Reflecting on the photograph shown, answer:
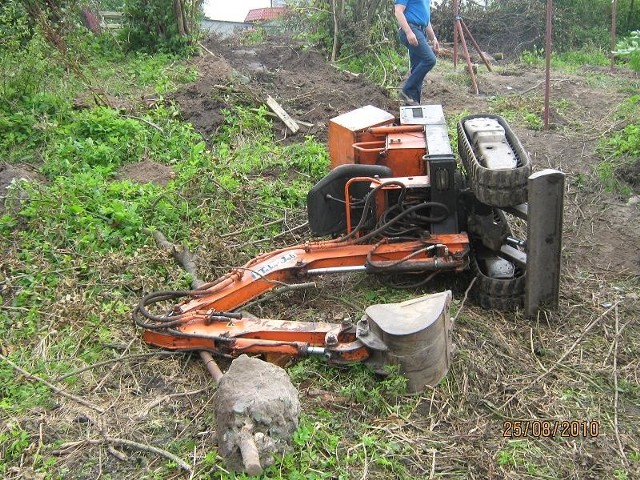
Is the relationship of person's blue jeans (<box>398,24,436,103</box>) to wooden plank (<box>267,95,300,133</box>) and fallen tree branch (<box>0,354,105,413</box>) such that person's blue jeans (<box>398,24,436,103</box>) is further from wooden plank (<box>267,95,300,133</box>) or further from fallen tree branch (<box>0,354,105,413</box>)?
fallen tree branch (<box>0,354,105,413</box>)

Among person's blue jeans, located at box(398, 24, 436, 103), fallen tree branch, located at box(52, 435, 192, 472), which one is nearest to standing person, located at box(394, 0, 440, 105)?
person's blue jeans, located at box(398, 24, 436, 103)

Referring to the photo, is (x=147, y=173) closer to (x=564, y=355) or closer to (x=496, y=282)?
(x=496, y=282)

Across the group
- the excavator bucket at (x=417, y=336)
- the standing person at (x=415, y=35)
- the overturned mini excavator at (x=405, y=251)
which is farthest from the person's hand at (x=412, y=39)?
the excavator bucket at (x=417, y=336)

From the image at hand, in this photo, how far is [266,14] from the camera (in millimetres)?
18250

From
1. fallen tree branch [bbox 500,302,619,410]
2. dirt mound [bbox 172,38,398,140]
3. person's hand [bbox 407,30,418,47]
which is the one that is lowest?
fallen tree branch [bbox 500,302,619,410]

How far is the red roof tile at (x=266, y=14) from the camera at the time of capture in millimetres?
14722

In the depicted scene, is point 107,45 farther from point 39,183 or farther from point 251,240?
point 251,240

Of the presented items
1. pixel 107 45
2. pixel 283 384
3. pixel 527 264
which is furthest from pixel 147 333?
pixel 107 45

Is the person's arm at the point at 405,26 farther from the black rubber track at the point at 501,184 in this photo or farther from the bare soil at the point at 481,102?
the black rubber track at the point at 501,184

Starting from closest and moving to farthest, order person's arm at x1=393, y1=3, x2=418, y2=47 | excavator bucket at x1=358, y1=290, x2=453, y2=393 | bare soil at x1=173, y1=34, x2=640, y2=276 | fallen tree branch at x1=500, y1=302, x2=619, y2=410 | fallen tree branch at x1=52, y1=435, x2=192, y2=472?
fallen tree branch at x1=52, y1=435, x2=192, y2=472 → excavator bucket at x1=358, y1=290, x2=453, y2=393 → fallen tree branch at x1=500, y1=302, x2=619, y2=410 → bare soil at x1=173, y1=34, x2=640, y2=276 → person's arm at x1=393, y1=3, x2=418, y2=47

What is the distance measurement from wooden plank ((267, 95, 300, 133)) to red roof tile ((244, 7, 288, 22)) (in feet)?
20.0

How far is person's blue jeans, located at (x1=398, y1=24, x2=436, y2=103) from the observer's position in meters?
8.34
